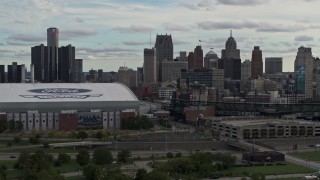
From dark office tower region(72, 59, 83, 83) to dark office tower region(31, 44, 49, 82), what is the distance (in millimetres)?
6106

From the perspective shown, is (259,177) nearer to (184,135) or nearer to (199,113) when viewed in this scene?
(184,135)

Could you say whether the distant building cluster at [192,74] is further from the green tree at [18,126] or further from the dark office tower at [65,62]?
the green tree at [18,126]

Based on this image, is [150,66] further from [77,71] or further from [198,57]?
[77,71]

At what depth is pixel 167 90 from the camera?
96.2 meters

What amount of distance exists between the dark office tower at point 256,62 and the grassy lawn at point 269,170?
96.1 metres

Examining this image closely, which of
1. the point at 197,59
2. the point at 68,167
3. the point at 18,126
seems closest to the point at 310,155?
the point at 68,167

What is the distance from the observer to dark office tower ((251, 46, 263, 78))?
5049 inches

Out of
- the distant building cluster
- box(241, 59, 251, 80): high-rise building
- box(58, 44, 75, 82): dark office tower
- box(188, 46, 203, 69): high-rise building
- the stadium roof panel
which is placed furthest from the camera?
box(241, 59, 251, 80): high-rise building

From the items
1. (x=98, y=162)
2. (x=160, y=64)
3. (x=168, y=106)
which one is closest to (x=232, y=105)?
(x=168, y=106)

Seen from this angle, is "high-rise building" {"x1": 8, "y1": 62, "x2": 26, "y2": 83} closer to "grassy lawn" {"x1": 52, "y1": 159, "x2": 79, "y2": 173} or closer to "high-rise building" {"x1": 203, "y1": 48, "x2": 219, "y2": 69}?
"high-rise building" {"x1": 203, "y1": 48, "x2": 219, "y2": 69}

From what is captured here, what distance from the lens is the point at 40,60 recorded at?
116 metres

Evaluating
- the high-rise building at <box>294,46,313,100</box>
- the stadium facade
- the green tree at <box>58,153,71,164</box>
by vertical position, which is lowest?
the green tree at <box>58,153,71,164</box>

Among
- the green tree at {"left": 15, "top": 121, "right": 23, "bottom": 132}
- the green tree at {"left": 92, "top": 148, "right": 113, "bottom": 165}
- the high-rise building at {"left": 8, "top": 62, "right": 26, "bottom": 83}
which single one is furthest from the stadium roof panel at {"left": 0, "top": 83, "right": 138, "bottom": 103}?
the high-rise building at {"left": 8, "top": 62, "right": 26, "bottom": 83}

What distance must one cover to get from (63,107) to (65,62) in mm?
66750
